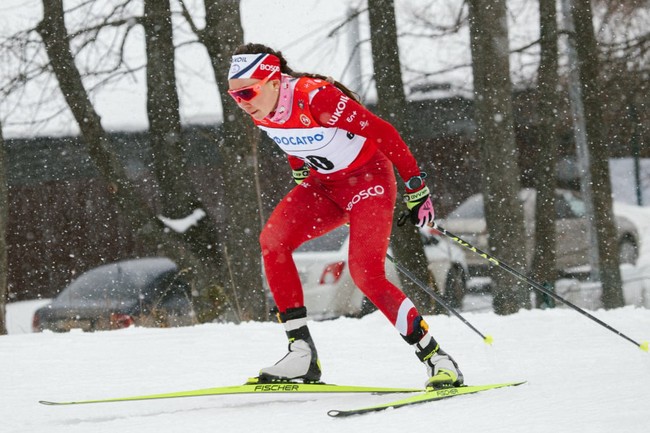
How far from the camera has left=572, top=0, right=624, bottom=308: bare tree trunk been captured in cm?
1067

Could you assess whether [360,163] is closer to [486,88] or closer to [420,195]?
[420,195]

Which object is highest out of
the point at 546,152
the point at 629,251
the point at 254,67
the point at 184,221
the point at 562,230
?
the point at 254,67

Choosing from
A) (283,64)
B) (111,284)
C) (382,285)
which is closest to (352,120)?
(283,64)

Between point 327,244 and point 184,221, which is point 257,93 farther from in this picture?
point 327,244

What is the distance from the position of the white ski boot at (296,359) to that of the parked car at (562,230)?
8007 millimetres

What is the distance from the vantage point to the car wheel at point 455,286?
10359mm

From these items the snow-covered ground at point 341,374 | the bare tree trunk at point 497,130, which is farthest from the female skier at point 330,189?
the bare tree trunk at point 497,130

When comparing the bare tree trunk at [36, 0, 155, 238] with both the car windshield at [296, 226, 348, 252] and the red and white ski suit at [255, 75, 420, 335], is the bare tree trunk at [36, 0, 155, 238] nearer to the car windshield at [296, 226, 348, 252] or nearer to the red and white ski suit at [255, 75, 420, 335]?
the car windshield at [296, 226, 348, 252]

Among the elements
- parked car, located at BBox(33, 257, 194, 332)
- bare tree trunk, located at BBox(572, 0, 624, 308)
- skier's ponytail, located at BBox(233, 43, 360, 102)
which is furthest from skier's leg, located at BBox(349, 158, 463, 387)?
bare tree trunk, located at BBox(572, 0, 624, 308)

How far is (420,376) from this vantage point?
4918 mm

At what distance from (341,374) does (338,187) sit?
128 centimetres

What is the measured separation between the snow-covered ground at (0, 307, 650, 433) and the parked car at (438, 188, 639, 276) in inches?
208

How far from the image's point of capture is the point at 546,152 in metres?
10.5

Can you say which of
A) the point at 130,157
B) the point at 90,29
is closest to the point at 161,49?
the point at 90,29
